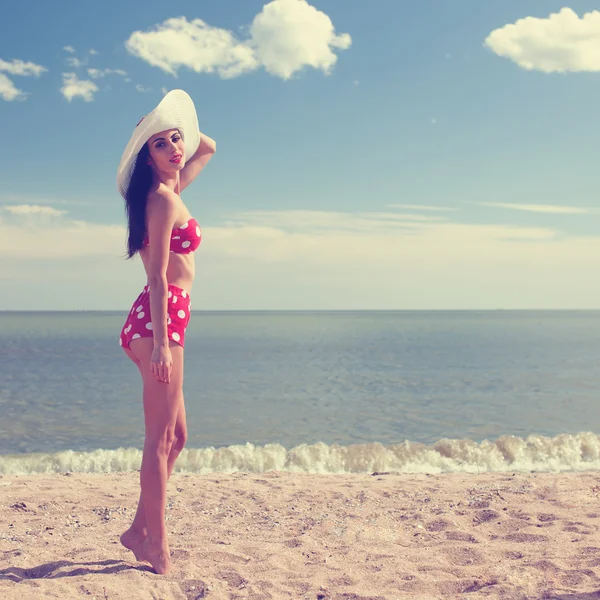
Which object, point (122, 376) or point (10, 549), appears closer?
point (10, 549)

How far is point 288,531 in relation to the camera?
5.42 metres

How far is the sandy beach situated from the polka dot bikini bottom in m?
1.60

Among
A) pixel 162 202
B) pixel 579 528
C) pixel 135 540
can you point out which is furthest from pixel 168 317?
pixel 579 528

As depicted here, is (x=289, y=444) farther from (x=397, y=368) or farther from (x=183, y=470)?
(x=397, y=368)

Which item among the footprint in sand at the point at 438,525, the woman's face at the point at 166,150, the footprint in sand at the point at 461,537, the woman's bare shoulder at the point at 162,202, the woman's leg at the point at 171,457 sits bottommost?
the footprint in sand at the point at 438,525

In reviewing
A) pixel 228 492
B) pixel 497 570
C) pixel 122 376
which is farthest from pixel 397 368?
pixel 497 570

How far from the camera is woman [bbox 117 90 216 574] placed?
3.94 m

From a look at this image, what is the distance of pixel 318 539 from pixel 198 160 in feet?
10.6

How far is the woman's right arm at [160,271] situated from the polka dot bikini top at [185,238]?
12 cm

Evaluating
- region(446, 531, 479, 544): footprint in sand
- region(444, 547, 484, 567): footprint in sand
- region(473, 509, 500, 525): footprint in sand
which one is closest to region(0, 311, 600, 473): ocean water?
region(473, 509, 500, 525): footprint in sand

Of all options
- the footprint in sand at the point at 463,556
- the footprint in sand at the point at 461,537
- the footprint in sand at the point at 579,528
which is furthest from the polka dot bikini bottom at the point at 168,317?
the footprint in sand at the point at 579,528

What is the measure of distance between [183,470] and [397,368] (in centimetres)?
2445

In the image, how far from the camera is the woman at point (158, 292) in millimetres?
3936

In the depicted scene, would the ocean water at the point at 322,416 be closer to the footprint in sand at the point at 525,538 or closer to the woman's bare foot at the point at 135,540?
the footprint in sand at the point at 525,538
